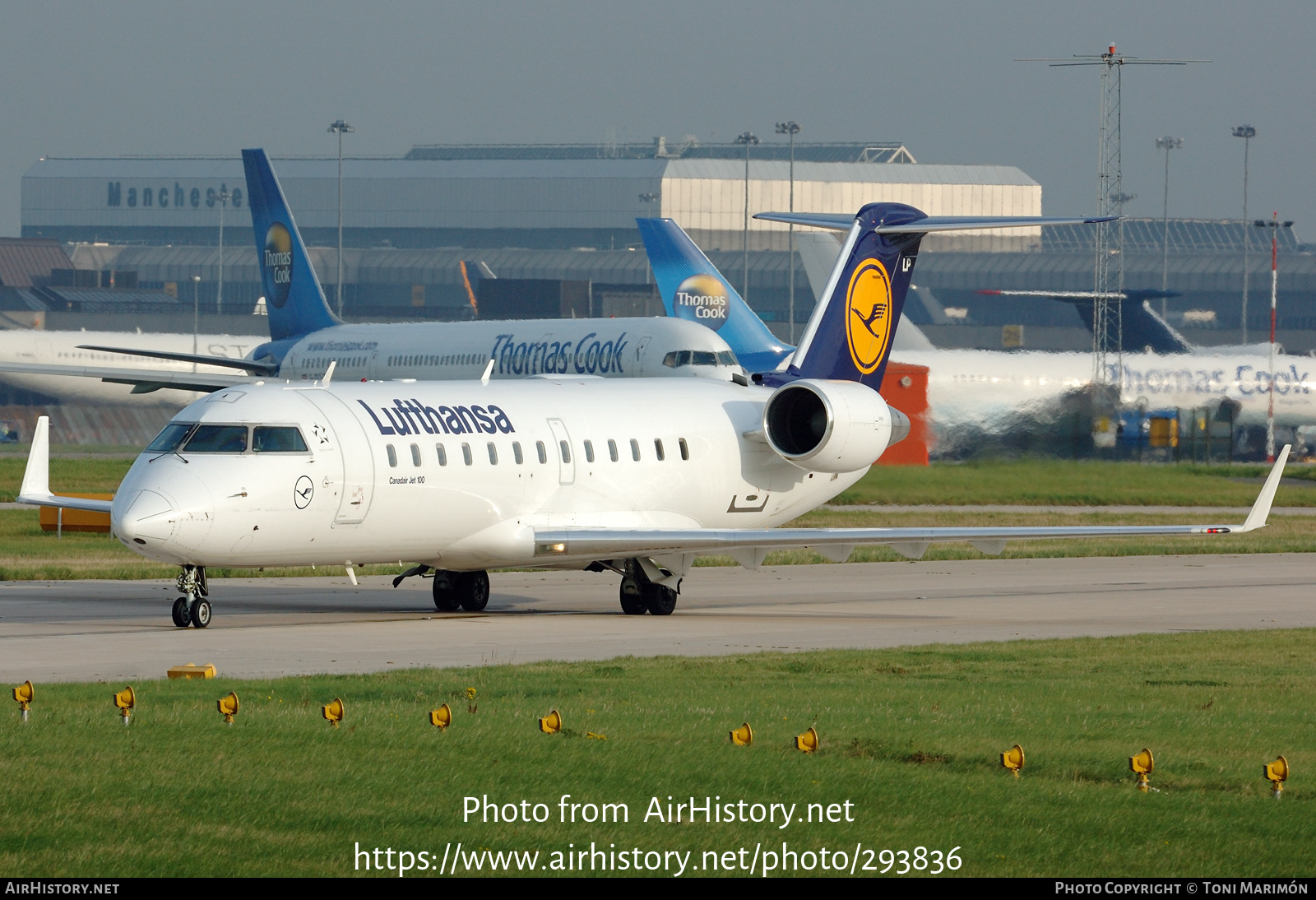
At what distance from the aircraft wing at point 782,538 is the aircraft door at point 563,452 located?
0.81m

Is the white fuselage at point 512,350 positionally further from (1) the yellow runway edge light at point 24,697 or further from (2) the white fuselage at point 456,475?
(1) the yellow runway edge light at point 24,697

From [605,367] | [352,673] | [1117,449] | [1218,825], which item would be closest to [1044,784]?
[1218,825]

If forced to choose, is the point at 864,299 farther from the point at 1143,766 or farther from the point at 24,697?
the point at 1143,766

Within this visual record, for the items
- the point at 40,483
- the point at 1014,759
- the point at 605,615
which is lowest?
the point at 605,615

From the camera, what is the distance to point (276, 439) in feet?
74.1

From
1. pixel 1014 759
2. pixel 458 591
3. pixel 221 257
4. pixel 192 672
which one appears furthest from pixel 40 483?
pixel 221 257

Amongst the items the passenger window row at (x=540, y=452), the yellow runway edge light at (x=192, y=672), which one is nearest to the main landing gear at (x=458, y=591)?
the passenger window row at (x=540, y=452)

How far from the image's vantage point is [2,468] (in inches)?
2308

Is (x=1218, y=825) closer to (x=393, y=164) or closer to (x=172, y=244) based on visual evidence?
(x=393, y=164)

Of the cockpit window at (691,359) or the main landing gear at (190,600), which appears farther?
the cockpit window at (691,359)

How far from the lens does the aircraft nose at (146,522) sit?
829 inches

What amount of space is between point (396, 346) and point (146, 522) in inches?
1131

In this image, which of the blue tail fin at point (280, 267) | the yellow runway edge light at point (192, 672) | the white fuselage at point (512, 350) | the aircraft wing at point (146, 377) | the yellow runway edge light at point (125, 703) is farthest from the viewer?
the blue tail fin at point (280, 267)

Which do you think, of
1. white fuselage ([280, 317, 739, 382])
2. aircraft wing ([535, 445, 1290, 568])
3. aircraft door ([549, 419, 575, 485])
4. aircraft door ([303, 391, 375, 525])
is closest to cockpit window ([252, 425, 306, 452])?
aircraft door ([303, 391, 375, 525])
